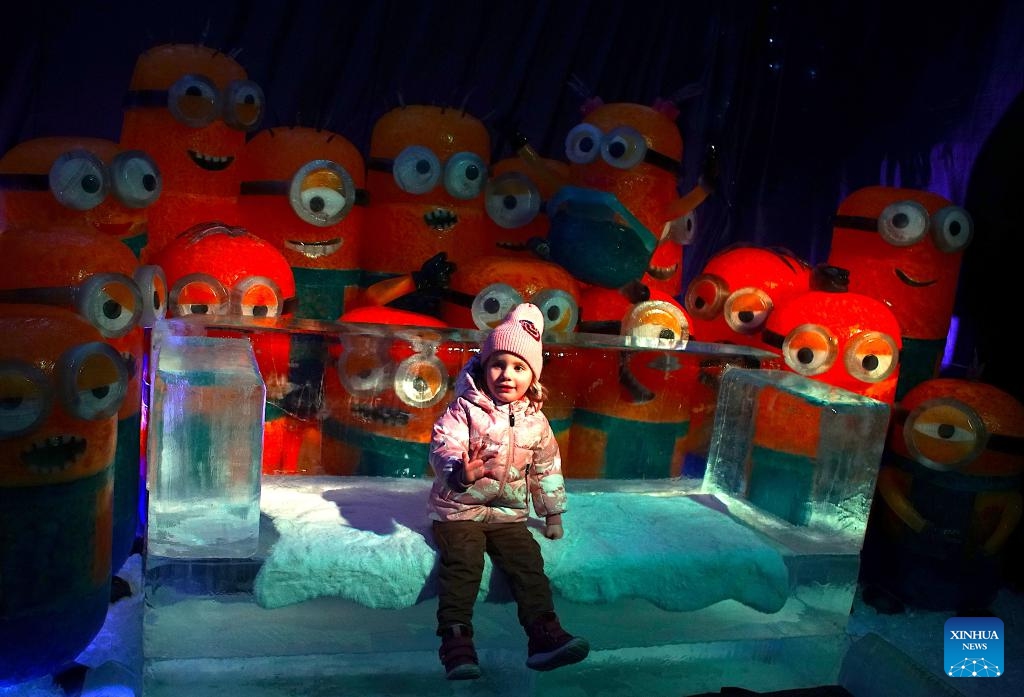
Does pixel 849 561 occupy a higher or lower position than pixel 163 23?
lower

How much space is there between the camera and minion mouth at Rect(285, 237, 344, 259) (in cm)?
301

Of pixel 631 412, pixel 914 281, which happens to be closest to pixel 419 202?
pixel 631 412

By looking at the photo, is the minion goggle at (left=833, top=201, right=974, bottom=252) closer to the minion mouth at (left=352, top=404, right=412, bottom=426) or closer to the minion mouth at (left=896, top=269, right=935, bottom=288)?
the minion mouth at (left=896, top=269, right=935, bottom=288)

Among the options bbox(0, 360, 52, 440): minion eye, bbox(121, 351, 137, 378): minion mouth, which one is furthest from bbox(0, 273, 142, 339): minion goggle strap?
bbox(0, 360, 52, 440): minion eye

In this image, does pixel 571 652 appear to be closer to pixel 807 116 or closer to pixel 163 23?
pixel 163 23

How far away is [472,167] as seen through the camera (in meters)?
2.98

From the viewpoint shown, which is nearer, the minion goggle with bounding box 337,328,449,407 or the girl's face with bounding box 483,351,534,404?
the girl's face with bounding box 483,351,534,404

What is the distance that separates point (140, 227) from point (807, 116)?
293cm

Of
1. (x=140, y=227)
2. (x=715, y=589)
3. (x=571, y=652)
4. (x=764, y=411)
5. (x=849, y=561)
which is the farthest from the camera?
(x=140, y=227)

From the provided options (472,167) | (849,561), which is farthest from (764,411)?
(472,167)

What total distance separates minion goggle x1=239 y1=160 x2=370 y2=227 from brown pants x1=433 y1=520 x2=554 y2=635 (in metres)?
1.42

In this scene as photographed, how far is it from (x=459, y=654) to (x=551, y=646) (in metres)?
0.18

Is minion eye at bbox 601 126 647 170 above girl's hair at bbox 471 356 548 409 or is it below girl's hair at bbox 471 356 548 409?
above

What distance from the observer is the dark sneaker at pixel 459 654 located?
62.4 inches
